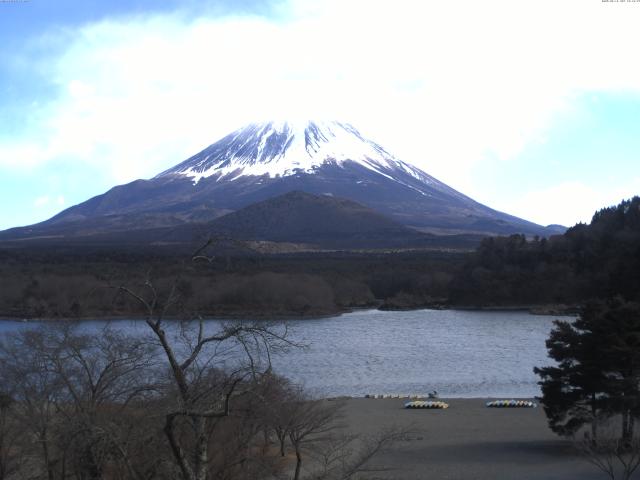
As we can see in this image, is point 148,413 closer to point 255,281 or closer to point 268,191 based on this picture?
point 255,281

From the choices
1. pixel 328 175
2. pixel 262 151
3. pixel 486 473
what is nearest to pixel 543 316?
Answer: pixel 486 473

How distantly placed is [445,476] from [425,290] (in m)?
48.1

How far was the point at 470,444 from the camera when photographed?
647 inches

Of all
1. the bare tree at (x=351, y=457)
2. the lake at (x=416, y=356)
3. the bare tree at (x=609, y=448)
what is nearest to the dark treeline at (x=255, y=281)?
the lake at (x=416, y=356)

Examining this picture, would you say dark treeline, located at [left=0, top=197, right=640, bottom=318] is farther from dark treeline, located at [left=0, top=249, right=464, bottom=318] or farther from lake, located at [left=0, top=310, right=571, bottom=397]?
lake, located at [left=0, top=310, right=571, bottom=397]

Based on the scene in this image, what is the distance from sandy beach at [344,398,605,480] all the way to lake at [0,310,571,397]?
7.55 feet

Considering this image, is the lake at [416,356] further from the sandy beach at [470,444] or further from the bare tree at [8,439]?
the bare tree at [8,439]

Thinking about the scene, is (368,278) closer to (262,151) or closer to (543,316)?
(543,316)

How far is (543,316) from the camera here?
49375mm

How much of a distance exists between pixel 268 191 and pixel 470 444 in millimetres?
94566

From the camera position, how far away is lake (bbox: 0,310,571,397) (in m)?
24.2

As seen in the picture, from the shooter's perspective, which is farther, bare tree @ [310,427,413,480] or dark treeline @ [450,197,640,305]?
dark treeline @ [450,197,640,305]

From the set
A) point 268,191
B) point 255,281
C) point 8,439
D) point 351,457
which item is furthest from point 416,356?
point 268,191

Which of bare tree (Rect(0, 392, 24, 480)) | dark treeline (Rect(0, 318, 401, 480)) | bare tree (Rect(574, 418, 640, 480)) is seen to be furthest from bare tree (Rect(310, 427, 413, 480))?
bare tree (Rect(0, 392, 24, 480))
